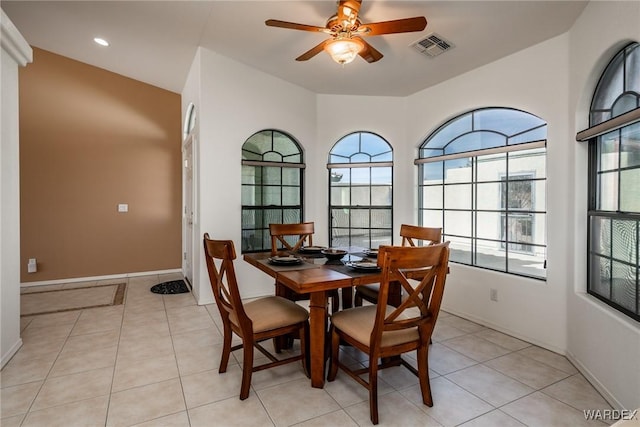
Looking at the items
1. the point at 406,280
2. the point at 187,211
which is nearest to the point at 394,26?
the point at 406,280

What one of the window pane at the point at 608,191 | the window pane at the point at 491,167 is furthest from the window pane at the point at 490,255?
the window pane at the point at 608,191

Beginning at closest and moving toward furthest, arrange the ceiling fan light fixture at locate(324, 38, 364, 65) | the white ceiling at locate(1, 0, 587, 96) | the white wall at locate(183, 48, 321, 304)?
the ceiling fan light fixture at locate(324, 38, 364, 65)
the white ceiling at locate(1, 0, 587, 96)
the white wall at locate(183, 48, 321, 304)

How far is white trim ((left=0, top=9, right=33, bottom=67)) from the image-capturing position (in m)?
2.39

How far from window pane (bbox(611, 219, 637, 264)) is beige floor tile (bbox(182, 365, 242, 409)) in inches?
103

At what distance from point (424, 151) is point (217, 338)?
3.29m

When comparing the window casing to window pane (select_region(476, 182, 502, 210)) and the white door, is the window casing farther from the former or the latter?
the white door

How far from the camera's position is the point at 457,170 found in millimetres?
3904

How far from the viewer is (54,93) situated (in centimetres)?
479

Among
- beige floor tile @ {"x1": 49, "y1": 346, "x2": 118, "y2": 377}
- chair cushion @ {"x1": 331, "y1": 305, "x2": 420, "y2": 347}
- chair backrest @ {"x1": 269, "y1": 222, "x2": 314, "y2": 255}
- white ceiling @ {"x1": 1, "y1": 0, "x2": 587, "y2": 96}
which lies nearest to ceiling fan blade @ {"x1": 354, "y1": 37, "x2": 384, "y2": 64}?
white ceiling @ {"x1": 1, "y1": 0, "x2": 587, "y2": 96}

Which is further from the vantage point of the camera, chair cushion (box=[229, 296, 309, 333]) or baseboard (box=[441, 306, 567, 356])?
baseboard (box=[441, 306, 567, 356])

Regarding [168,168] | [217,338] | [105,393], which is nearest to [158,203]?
[168,168]

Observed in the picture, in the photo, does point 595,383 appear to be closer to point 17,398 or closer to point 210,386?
point 210,386

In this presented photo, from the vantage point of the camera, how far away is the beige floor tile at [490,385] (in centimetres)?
212

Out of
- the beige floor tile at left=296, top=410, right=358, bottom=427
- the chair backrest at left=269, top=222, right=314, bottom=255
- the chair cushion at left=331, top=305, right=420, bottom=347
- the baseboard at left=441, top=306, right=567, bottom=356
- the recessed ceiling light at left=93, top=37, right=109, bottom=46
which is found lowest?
the beige floor tile at left=296, top=410, right=358, bottom=427
